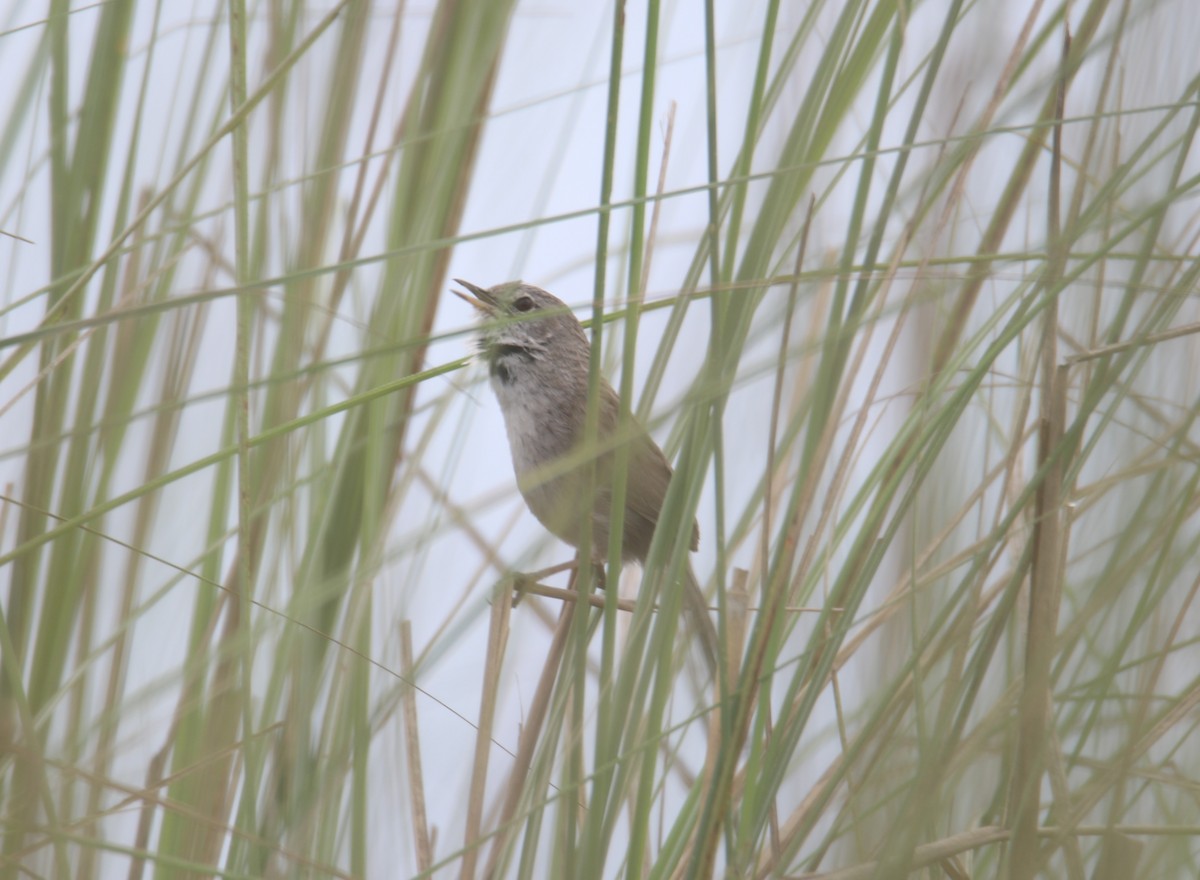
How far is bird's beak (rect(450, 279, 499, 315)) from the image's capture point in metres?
2.76

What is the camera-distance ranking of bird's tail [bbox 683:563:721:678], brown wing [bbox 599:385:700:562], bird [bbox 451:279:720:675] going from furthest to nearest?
1. bird [bbox 451:279:720:675]
2. brown wing [bbox 599:385:700:562]
3. bird's tail [bbox 683:563:721:678]

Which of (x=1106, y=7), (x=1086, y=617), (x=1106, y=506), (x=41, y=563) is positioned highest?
(x=1106, y=7)

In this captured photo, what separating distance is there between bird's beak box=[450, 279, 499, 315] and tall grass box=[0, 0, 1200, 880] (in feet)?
2.78

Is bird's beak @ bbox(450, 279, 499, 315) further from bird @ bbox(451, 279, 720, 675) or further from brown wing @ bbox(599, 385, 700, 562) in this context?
brown wing @ bbox(599, 385, 700, 562)

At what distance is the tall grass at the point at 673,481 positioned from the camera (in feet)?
3.75

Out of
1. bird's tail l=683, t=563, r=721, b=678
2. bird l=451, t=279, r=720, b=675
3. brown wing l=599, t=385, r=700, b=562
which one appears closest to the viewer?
bird's tail l=683, t=563, r=721, b=678

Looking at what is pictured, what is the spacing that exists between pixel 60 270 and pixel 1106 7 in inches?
52.8

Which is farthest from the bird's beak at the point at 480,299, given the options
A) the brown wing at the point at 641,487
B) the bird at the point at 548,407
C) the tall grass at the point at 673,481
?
the tall grass at the point at 673,481

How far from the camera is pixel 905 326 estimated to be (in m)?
1.43

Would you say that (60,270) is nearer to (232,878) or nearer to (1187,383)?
(232,878)

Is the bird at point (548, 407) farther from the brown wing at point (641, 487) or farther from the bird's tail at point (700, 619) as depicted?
the bird's tail at point (700, 619)

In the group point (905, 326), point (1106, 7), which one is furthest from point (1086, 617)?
point (1106, 7)

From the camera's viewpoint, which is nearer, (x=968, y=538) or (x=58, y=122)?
(x=968, y=538)

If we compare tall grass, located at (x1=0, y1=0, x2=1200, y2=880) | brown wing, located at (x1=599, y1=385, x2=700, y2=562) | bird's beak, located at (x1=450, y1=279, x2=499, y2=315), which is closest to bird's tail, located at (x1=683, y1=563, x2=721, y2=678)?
tall grass, located at (x1=0, y1=0, x2=1200, y2=880)
